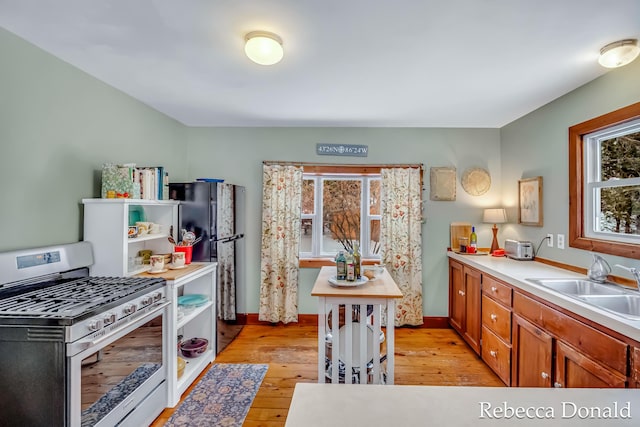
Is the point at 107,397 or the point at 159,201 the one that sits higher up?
the point at 159,201

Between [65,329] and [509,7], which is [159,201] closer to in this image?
[65,329]

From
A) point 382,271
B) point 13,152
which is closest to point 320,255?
point 382,271

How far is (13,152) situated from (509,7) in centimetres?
285

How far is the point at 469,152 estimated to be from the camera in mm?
3783

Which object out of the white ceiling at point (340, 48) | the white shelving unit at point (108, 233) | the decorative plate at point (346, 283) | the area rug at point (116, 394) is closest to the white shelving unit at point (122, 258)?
the white shelving unit at point (108, 233)

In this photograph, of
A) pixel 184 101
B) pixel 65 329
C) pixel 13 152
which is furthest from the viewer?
pixel 184 101

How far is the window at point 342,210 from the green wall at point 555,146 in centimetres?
152

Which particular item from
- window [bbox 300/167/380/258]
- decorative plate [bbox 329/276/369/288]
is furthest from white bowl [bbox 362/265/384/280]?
window [bbox 300/167/380/258]

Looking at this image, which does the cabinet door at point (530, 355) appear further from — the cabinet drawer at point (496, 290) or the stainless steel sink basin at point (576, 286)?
the stainless steel sink basin at point (576, 286)

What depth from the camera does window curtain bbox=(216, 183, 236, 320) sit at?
3.08 meters

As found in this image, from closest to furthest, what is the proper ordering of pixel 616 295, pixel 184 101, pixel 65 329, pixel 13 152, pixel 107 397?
pixel 65 329 → pixel 107 397 → pixel 13 152 → pixel 616 295 → pixel 184 101

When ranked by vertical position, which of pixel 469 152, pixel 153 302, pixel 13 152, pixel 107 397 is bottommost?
pixel 107 397

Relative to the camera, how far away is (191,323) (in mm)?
2930

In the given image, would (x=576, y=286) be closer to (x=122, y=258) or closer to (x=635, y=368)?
(x=635, y=368)
